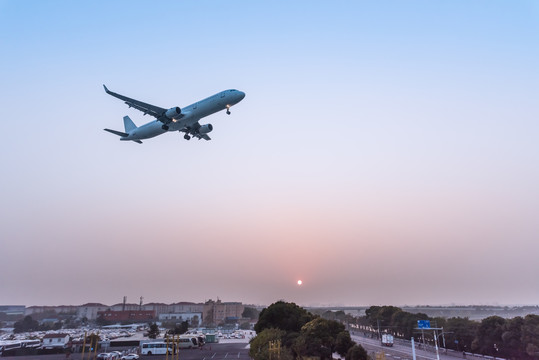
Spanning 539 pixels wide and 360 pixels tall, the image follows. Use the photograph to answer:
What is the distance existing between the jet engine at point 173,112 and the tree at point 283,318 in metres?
31.2

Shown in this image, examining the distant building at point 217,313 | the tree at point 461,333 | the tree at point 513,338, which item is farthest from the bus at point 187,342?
the distant building at point 217,313

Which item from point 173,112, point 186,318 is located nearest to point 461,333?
point 173,112

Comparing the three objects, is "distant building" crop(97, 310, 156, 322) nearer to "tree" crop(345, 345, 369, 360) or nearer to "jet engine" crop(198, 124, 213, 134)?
"jet engine" crop(198, 124, 213, 134)

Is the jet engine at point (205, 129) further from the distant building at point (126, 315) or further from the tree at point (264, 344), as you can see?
the distant building at point (126, 315)

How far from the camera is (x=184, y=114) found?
149ft

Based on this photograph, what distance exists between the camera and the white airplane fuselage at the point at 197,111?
140ft

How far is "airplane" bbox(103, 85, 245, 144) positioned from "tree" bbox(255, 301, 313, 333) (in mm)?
28255

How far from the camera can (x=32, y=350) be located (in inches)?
2603

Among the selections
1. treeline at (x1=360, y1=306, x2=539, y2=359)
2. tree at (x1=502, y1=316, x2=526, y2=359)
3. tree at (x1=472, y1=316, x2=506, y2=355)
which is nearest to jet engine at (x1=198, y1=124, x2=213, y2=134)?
treeline at (x1=360, y1=306, x2=539, y2=359)

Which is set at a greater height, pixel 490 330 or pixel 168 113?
pixel 168 113

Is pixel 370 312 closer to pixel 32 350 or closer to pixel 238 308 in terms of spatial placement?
pixel 32 350

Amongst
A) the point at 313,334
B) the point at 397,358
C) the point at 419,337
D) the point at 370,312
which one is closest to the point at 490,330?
the point at 397,358

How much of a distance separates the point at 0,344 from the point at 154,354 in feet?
106

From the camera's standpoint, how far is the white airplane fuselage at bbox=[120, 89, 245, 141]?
140ft
